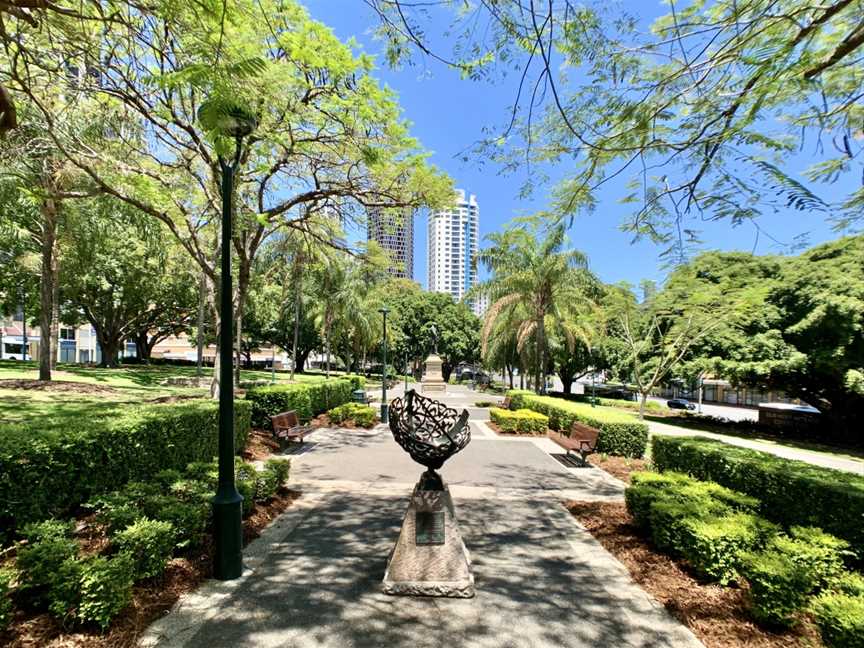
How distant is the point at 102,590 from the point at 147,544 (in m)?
0.59

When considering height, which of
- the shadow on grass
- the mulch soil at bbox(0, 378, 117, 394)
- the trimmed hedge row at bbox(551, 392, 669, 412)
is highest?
the mulch soil at bbox(0, 378, 117, 394)

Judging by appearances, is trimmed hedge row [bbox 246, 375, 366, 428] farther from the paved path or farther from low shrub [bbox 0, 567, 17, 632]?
low shrub [bbox 0, 567, 17, 632]

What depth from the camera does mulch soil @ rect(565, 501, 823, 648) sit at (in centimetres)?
353

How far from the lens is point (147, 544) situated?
385 centimetres

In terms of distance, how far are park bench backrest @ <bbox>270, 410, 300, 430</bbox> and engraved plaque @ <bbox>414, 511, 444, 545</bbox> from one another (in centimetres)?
752

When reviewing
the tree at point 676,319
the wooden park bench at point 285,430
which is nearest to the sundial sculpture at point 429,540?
the wooden park bench at point 285,430

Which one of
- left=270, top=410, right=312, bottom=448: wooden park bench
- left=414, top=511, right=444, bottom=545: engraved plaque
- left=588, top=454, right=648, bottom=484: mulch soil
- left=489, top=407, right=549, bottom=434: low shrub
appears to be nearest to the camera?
left=414, top=511, right=444, bottom=545: engraved plaque

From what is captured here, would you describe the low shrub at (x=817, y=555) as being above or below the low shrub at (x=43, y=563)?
below

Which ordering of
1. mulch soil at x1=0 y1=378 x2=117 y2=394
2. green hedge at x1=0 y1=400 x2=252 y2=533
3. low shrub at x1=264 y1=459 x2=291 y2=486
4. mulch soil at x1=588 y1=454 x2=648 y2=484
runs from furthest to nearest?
mulch soil at x1=0 y1=378 x2=117 y2=394
mulch soil at x1=588 y1=454 x2=648 y2=484
low shrub at x1=264 y1=459 x2=291 y2=486
green hedge at x1=0 y1=400 x2=252 y2=533

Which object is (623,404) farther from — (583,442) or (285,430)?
(285,430)

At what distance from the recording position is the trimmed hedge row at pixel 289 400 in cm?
1230

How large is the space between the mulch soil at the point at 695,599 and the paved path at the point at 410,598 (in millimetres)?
150

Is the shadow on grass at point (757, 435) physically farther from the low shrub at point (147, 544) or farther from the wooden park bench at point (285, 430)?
the low shrub at point (147, 544)

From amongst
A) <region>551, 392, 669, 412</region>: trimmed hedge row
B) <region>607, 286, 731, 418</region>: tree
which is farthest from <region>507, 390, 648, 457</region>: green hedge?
<region>551, 392, 669, 412</region>: trimmed hedge row
